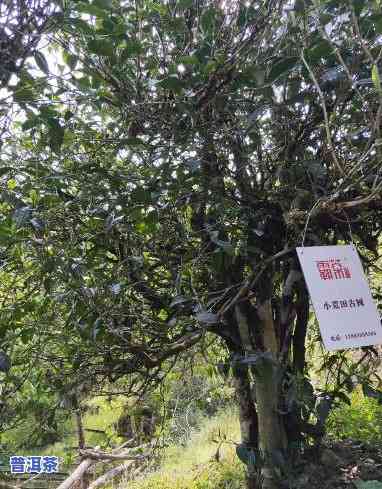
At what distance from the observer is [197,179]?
1.42 m

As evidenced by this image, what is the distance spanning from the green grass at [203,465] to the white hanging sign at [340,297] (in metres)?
0.98

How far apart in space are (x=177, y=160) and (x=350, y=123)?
533 millimetres

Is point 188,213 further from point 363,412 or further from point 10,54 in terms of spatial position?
point 363,412

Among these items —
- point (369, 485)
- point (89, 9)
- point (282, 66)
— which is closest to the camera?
point (89, 9)

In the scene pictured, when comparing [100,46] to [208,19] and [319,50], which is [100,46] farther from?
[319,50]

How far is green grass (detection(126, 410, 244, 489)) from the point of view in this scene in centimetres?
247

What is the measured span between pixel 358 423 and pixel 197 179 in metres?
1.73

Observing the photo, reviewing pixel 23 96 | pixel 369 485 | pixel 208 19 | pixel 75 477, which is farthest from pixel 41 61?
pixel 75 477

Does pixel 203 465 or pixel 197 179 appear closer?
pixel 197 179

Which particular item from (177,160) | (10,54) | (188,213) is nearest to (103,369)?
(188,213)

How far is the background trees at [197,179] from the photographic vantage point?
4.03 feet

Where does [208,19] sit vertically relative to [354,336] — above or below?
above

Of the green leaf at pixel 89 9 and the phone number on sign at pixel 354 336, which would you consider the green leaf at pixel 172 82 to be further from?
the phone number on sign at pixel 354 336

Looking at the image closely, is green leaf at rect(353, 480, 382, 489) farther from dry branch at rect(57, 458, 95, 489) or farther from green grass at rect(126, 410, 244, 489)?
dry branch at rect(57, 458, 95, 489)
